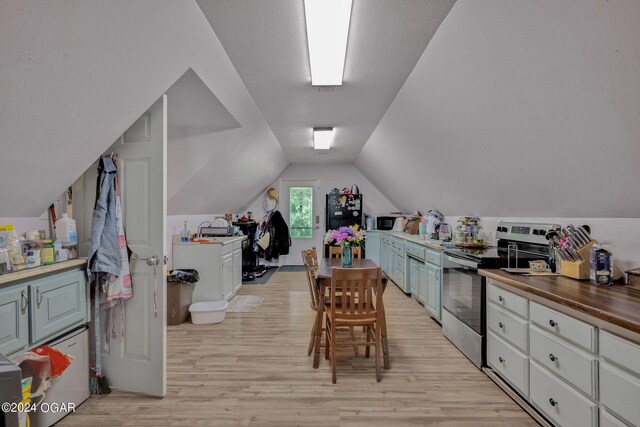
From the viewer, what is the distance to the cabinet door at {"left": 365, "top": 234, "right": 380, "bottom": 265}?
6.92m

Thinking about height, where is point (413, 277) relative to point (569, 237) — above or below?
below

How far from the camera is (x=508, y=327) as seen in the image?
87.6 inches

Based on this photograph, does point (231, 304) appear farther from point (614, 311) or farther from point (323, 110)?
point (614, 311)

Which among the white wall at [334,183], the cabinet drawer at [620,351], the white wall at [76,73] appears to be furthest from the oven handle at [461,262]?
the white wall at [334,183]

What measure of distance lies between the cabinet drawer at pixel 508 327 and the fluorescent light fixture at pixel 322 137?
327 centimetres

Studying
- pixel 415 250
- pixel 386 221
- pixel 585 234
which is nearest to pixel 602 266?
pixel 585 234

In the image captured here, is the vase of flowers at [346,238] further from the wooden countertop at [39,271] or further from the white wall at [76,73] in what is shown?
the wooden countertop at [39,271]

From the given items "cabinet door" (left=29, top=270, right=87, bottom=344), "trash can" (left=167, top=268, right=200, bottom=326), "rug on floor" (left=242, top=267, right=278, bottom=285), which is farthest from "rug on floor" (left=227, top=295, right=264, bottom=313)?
"cabinet door" (left=29, top=270, right=87, bottom=344)

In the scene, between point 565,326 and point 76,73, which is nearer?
point 76,73

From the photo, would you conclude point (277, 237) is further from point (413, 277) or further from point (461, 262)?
point (461, 262)

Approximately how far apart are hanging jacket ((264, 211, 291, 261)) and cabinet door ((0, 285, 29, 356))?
5213 millimetres

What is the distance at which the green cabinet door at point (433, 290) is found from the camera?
3.63m

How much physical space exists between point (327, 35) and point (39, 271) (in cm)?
240

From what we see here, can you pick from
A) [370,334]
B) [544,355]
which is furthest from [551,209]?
[370,334]
